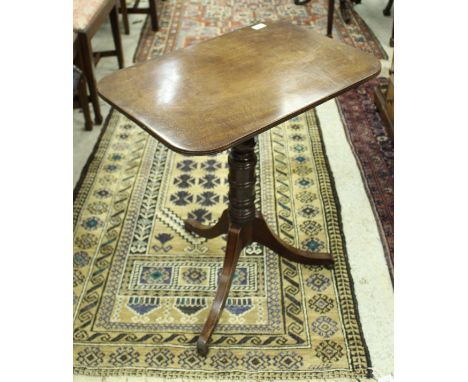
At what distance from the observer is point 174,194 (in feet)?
8.73

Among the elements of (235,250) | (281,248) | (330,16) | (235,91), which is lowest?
(281,248)

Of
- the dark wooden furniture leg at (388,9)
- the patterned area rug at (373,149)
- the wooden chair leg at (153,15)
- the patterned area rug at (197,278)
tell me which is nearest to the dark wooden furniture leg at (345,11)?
the dark wooden furniture leg at (388,9)

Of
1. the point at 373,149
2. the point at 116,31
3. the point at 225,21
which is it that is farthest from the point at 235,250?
the point at 225,21

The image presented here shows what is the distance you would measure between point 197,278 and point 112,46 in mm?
2647

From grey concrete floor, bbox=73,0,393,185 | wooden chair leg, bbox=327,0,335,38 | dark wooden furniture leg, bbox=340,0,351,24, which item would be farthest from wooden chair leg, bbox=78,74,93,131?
dark wooden furniture leg, bbox=340,0,351,24

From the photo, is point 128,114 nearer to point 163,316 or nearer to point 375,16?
point 163,316

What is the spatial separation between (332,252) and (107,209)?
1.08 metres

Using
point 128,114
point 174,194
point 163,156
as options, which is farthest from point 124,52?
point 128,114

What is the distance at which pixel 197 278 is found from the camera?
7.18ft

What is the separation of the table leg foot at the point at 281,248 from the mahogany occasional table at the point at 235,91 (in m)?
0.01

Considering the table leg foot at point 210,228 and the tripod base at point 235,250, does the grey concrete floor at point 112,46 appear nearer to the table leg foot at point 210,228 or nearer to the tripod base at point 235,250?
the table leg foot at point 210,228

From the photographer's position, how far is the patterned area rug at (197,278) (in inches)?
73.0

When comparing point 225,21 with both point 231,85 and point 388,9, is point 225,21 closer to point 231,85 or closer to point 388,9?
point 388,9

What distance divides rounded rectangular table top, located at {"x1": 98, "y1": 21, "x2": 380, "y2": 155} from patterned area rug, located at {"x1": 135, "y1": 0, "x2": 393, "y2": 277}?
97 cm
